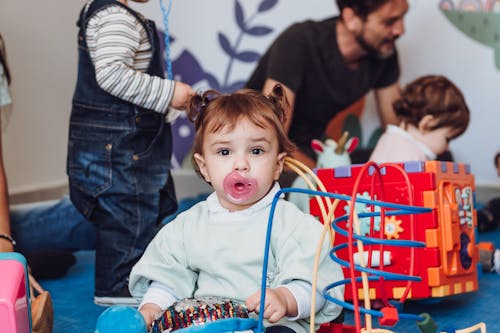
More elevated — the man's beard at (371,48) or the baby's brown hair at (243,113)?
the baby's brown hair at (243,113)

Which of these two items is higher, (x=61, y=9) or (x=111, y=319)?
(x=61, y=9)

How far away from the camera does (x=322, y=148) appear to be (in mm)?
1856

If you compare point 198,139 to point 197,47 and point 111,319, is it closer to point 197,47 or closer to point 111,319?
point 111,319

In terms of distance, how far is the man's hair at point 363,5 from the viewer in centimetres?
215

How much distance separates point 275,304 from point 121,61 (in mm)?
692

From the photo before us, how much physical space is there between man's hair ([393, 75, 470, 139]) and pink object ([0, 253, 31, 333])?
1.17 m

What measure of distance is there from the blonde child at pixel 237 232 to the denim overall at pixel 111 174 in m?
0.45

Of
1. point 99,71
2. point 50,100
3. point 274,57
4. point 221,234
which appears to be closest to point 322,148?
point 274,57

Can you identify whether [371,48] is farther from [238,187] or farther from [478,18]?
[238,187]

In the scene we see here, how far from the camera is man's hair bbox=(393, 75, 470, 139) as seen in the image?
5.78 ft

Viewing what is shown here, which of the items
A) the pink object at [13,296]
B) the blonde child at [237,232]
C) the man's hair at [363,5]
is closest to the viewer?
the pink object at [13,296]

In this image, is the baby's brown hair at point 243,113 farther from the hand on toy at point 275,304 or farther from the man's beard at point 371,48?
the man's beard at point 371,48

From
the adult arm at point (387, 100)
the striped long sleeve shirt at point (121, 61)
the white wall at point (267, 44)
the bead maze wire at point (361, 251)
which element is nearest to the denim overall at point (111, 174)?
the striped long sleeve shirt at point (121, 61)

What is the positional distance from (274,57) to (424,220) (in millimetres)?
1055
